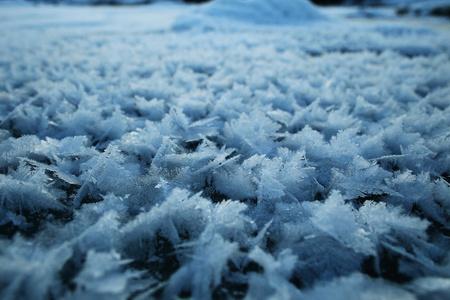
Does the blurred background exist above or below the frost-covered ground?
above

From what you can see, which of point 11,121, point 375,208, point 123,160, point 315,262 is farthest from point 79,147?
point 375,208

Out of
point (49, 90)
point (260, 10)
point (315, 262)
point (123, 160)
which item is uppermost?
point (260, 10)

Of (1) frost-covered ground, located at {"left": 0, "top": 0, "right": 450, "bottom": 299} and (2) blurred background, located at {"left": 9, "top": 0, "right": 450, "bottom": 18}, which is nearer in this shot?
(1) frost-covered ground, located at {"left": 0, "top": 0, "right": 450, "bottom": 299}

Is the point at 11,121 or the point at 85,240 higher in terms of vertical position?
the point at 11,121

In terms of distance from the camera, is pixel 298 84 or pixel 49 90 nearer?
pixel 49 90

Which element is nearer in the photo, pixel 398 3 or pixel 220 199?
pixel 220 199

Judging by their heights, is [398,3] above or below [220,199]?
above

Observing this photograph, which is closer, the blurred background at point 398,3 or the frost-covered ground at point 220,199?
the frost-covered ground at point 220,199

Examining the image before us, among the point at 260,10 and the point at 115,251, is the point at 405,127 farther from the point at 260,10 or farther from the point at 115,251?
the point at 260,10

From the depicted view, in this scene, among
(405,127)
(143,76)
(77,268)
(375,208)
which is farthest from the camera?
(143,76)

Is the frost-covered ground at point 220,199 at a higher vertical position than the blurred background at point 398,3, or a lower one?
lower

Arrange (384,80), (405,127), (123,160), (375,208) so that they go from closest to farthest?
1. (375,208)
2. (123,160)
3. (405,127)
4. (384,80)
